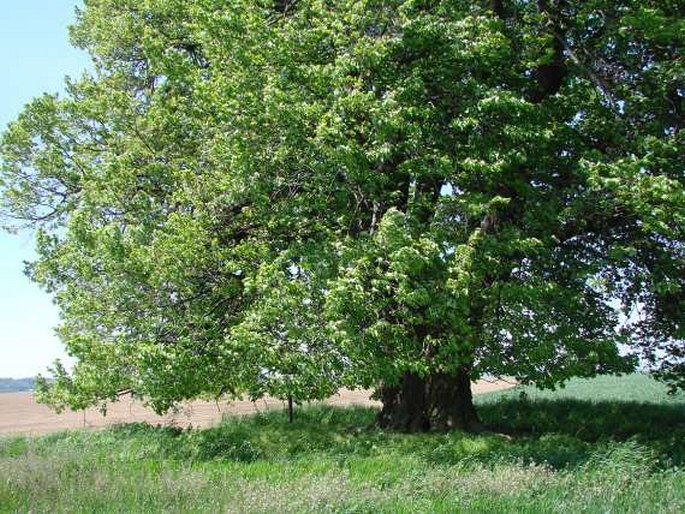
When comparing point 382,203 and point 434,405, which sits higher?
point 382,203

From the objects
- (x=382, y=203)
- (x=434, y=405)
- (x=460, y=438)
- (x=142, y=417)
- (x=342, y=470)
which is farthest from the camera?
(x=142, y=417)

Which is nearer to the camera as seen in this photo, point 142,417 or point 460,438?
point 460,438

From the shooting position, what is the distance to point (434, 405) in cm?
1669

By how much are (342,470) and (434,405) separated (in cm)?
680

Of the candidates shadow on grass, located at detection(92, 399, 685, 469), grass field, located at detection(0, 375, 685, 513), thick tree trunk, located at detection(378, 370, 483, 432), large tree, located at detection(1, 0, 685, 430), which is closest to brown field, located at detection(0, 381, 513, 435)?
thick tree trunk, located at detection(378, 370, 483, 432)

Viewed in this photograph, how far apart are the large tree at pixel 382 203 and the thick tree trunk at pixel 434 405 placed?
3.19 meters

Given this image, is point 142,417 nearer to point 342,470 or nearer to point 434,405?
point 434,405

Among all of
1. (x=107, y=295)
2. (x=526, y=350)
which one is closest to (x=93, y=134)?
(x=107, y=295)

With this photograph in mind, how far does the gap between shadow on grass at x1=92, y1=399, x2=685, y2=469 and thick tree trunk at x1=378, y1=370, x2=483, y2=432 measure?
0.71m

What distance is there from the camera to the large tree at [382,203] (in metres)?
11.8

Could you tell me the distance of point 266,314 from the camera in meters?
11.5

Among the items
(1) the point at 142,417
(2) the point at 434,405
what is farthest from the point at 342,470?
(1) the point at 142,417

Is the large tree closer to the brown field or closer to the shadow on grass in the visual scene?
the shadow on grass

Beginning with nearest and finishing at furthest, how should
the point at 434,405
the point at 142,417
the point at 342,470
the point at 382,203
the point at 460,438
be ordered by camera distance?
the point at 342,470 < the point at 382,203 < the point at 460,438 < the point at 434,405 < the point at 142,417
